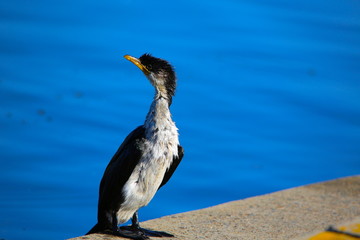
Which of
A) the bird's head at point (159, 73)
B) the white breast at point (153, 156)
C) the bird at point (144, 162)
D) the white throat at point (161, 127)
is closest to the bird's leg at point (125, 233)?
the bird at point (144, 162)

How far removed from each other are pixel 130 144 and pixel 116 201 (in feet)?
1.30

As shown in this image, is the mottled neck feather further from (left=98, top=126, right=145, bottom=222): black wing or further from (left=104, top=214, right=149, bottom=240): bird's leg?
(left=104, top=214, right=149, bottom=240): bird's leg

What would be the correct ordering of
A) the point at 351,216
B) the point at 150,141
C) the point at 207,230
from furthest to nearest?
1. the point at 351,216
2. the point at 207,230
3. the point at 150,141

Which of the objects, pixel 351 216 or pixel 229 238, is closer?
A: pixel 229 238

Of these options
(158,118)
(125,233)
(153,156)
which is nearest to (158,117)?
(158,118)

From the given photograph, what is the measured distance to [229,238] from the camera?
4426mm

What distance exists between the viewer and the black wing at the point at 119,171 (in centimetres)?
421

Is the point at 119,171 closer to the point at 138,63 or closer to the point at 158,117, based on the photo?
the point at 158,117

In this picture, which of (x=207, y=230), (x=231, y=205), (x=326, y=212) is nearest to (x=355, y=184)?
(x=326, y=212)

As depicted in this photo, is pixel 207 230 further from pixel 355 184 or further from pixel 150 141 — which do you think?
pixel 355 184

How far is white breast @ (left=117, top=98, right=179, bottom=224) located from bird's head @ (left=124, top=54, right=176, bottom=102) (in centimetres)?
11

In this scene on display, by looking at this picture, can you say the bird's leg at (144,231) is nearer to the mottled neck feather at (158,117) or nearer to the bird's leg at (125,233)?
the bird's leg at (125,233)

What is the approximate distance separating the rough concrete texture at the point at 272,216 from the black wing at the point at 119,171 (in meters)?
0.23

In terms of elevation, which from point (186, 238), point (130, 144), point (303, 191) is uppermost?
point (303, 191)
